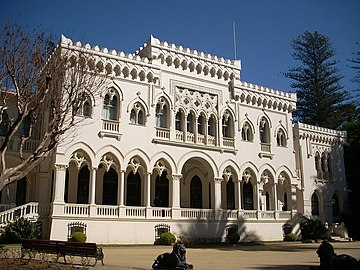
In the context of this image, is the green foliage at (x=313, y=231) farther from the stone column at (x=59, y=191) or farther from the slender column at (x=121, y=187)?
the stone column at (x=59, y=191)

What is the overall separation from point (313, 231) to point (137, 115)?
1807cm

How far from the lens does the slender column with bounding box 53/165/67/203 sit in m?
24.2

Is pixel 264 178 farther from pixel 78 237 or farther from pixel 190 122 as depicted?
pixel 78 237

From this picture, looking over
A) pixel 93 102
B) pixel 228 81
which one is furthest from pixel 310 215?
pixel 93 102

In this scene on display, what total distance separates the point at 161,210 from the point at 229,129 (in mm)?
9453

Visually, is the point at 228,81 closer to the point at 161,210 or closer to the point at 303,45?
the point at 161,210

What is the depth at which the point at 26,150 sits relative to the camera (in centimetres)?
2656

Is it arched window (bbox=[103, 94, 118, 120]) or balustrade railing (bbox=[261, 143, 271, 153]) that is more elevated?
arched window (bbox=[103, 94, 118, 120])

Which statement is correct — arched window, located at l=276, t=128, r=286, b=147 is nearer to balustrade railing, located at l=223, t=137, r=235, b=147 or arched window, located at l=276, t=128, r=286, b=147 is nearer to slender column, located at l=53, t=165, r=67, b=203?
balustrade railing, located at l=223, t=137, r=235, b=147

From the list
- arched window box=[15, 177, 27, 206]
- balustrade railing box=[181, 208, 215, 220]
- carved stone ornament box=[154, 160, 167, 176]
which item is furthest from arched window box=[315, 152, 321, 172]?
arched window box=[15, 177, 27, 206]

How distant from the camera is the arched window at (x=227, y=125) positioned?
109 ft

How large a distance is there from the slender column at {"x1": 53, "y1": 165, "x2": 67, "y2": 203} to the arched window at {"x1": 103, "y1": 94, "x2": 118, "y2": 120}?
477 centimetres

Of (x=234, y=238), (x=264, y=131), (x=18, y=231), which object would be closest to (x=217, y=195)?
(x=234, y=238)

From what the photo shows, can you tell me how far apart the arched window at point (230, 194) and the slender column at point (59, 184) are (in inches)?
601
